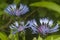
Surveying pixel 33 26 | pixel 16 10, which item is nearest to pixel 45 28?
pixel 33 26

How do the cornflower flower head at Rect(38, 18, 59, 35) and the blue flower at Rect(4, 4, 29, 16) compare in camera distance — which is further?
→ the blue flower at Rect(4, 4, 29, 16)

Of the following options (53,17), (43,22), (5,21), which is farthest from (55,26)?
(5,21)

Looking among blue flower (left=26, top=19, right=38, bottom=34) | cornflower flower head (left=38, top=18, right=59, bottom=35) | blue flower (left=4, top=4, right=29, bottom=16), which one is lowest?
cornflower flower head (left=38, top=18, right=59, bottom=35)

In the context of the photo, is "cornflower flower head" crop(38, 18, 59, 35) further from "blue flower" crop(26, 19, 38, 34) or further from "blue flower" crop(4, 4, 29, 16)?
"blue flower" crop(4, 4, 29, 16)

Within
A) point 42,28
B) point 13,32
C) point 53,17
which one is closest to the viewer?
point 42,28

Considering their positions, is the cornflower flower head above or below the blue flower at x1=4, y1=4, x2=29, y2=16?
below

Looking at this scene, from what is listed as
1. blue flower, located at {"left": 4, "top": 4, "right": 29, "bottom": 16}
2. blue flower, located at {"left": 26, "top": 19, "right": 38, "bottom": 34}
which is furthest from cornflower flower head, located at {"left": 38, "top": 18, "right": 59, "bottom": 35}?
blue flower, located at {"left": 4, "top": 4, "right": 29, "bottom": 16}

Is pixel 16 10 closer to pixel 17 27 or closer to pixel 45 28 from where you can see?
pixel 17 27

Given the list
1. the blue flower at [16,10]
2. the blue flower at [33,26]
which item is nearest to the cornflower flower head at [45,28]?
the blue flower at [33,26]

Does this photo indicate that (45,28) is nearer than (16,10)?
Yes

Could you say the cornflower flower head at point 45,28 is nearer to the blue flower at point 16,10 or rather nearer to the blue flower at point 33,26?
the blue flower at point 33,26

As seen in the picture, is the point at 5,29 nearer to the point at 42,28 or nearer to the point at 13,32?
the point at 13,32
